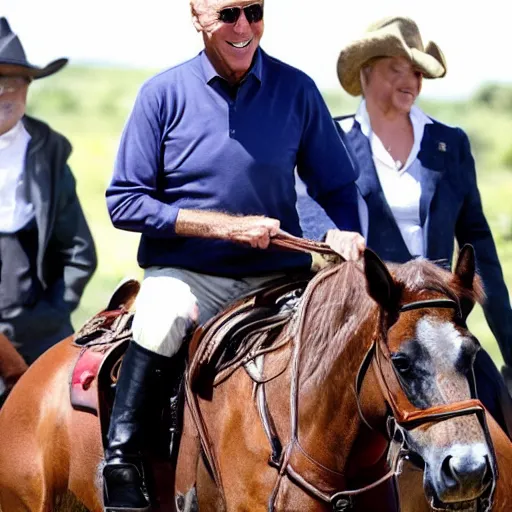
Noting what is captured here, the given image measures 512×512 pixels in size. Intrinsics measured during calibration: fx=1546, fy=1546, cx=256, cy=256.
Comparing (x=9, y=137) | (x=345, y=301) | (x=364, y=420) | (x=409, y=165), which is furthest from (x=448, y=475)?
(x=9, y=137)

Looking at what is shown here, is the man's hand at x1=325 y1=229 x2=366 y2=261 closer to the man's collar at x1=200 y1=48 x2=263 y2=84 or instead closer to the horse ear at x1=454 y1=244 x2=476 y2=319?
the horse ear at x1=454 y1=244 x2=476 y2=319

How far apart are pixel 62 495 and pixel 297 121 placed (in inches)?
77.4

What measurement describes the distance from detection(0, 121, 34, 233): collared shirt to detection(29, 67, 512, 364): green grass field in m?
5.05

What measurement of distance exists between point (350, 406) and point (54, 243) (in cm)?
420

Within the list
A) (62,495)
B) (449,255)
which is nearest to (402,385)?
(62,495)

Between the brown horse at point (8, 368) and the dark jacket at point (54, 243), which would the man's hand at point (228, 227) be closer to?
the brown horse at point (8, 368)

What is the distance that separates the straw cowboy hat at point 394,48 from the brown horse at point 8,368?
2.38 meters

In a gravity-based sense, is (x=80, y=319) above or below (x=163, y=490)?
below

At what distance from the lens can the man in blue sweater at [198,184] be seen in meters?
5.85

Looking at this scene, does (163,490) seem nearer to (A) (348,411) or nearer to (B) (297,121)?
(A) (348,411)

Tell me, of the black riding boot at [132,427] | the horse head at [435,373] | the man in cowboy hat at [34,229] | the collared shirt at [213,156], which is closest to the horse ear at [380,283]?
the horse head at [435,373]

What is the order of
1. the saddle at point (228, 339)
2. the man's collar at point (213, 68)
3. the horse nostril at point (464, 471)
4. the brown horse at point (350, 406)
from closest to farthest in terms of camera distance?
1. the horse nostril at point (464, 471)
2. the brown horse at point (350, 406)
3. the saddle at point (228, 339)
4. the man's collar at point (213, 68)

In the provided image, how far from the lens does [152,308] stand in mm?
5863

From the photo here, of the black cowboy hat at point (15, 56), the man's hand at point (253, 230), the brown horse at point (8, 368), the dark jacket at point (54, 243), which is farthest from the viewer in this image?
the black cowboy hat at point (15, 56)
